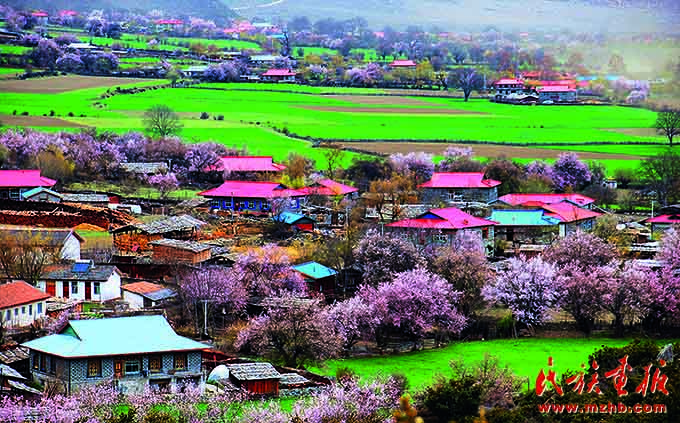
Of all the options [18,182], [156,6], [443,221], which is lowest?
[18,182]

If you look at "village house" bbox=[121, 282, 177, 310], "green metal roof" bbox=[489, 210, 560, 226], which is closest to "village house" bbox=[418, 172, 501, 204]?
"green metal roof" bbox=[489, 210, 560, 226]

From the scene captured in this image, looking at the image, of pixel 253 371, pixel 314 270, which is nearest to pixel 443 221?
pixel 314 270

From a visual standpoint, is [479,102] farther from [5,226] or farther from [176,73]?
[5,226]

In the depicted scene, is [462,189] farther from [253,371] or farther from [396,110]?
[253,371]

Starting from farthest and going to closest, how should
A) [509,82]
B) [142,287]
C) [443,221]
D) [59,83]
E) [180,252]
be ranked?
1. [509,82]
2. [59,83]
3. [443,221]
4. [180,252]
5. [142,287]

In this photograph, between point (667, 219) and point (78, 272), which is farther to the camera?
point (667, 219)

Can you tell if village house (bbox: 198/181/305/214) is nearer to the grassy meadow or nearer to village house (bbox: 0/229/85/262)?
the grassy meadow

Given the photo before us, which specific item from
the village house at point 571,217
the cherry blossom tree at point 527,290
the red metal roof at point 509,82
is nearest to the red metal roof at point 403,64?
the red metal roof at point 509,82

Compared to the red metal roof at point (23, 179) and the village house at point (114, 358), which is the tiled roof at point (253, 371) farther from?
the red metal roof at point (23, 179)
